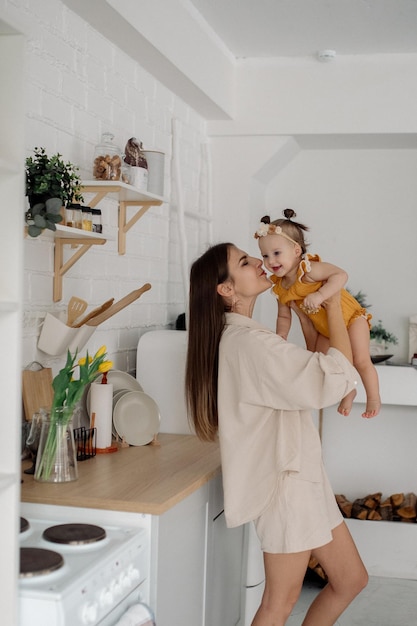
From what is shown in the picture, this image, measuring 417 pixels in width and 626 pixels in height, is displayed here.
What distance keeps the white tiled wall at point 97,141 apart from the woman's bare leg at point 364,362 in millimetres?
1013

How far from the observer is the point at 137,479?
8.39ft

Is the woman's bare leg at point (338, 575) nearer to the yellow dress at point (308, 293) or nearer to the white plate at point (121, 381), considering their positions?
the yellow dress at point (308, 293)

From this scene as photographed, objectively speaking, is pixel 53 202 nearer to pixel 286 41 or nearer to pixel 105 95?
pixel 105 95

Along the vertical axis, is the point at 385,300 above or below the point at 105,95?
below

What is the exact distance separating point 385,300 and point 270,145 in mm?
1168

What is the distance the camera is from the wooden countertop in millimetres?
2287

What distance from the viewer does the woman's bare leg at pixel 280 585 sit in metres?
2.53

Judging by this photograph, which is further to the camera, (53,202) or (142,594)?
(53,202)

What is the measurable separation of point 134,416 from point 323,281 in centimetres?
89

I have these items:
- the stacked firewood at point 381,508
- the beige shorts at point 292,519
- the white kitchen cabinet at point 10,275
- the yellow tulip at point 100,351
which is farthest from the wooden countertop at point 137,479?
the stacked firewood at point 381,508

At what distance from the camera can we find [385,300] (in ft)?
16.4

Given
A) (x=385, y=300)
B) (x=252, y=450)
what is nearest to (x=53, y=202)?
(x=252, y=450)

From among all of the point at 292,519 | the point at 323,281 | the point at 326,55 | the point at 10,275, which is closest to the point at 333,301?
the point at 323,281

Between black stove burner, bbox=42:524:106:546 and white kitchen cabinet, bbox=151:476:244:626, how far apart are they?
20cm
